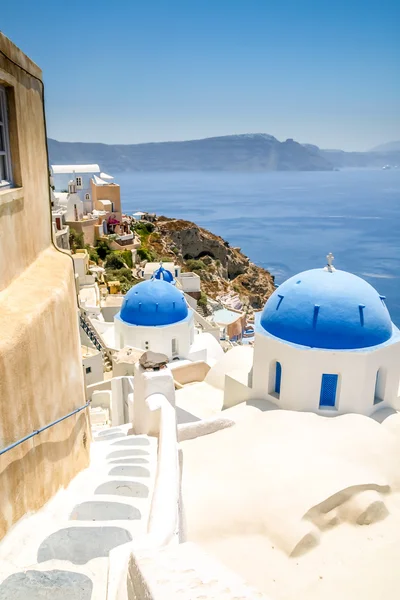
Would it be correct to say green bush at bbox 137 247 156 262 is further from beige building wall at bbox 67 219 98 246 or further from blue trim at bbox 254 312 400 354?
blue trim at bbox 254 312 400 354

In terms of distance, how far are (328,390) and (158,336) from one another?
26.6 feet

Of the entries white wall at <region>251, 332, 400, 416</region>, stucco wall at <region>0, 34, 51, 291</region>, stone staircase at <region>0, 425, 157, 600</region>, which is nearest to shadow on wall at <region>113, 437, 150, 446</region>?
stone staircase at <region>0, 425, 157, 600</region>

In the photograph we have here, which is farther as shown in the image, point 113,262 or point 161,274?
point 113,262

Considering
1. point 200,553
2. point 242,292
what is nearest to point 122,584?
point 200,553

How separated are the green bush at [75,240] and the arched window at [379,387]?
2938 centimetres

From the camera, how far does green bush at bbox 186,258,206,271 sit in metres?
53.1

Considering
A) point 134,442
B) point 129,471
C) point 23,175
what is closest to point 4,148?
point 23,175

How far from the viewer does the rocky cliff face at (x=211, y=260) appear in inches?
2079

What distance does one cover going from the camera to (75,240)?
37.3 meters

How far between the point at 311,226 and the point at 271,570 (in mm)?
130838

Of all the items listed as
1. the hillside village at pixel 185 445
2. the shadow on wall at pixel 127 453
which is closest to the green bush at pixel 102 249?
the hillside village at pixel 185 445

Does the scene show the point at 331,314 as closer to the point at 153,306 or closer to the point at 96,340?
the point at 153,306

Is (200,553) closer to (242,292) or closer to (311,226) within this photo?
(242,292)

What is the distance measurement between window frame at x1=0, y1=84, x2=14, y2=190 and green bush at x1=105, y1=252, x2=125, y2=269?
1346 inches
